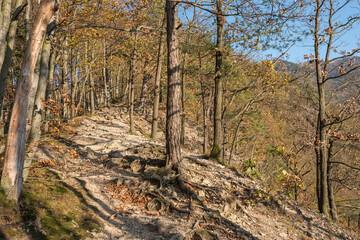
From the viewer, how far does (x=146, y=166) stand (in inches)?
350

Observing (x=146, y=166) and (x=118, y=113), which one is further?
→ (x=118, y=113)

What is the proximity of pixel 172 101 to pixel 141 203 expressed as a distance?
3.50 m

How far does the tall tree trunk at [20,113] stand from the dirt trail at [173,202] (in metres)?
2.04

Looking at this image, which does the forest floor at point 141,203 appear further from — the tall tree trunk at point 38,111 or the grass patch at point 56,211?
the tall tree trunk at point 38,111

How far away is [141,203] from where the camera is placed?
7.02m

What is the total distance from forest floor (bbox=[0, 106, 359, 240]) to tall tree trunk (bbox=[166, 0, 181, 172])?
626mm

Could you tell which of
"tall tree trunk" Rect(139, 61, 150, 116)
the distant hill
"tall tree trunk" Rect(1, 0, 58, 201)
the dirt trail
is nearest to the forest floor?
the dirt trail

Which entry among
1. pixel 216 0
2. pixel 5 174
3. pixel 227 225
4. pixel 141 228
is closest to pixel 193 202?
pixel 227 225

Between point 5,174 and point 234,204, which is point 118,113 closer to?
point 234,204

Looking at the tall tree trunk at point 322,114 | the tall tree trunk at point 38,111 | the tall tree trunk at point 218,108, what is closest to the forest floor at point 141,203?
the tall tree trunk at point 38,111

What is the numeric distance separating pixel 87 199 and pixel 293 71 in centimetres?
1206

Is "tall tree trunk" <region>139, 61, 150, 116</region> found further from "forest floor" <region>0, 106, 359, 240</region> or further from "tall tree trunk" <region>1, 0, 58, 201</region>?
"tall tree trunk" <region>1, 0, 58, 201</region>

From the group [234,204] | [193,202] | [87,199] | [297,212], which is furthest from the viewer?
[297,212]

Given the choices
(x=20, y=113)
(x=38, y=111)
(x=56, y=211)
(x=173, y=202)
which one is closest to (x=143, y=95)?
(x=173, y=202)
